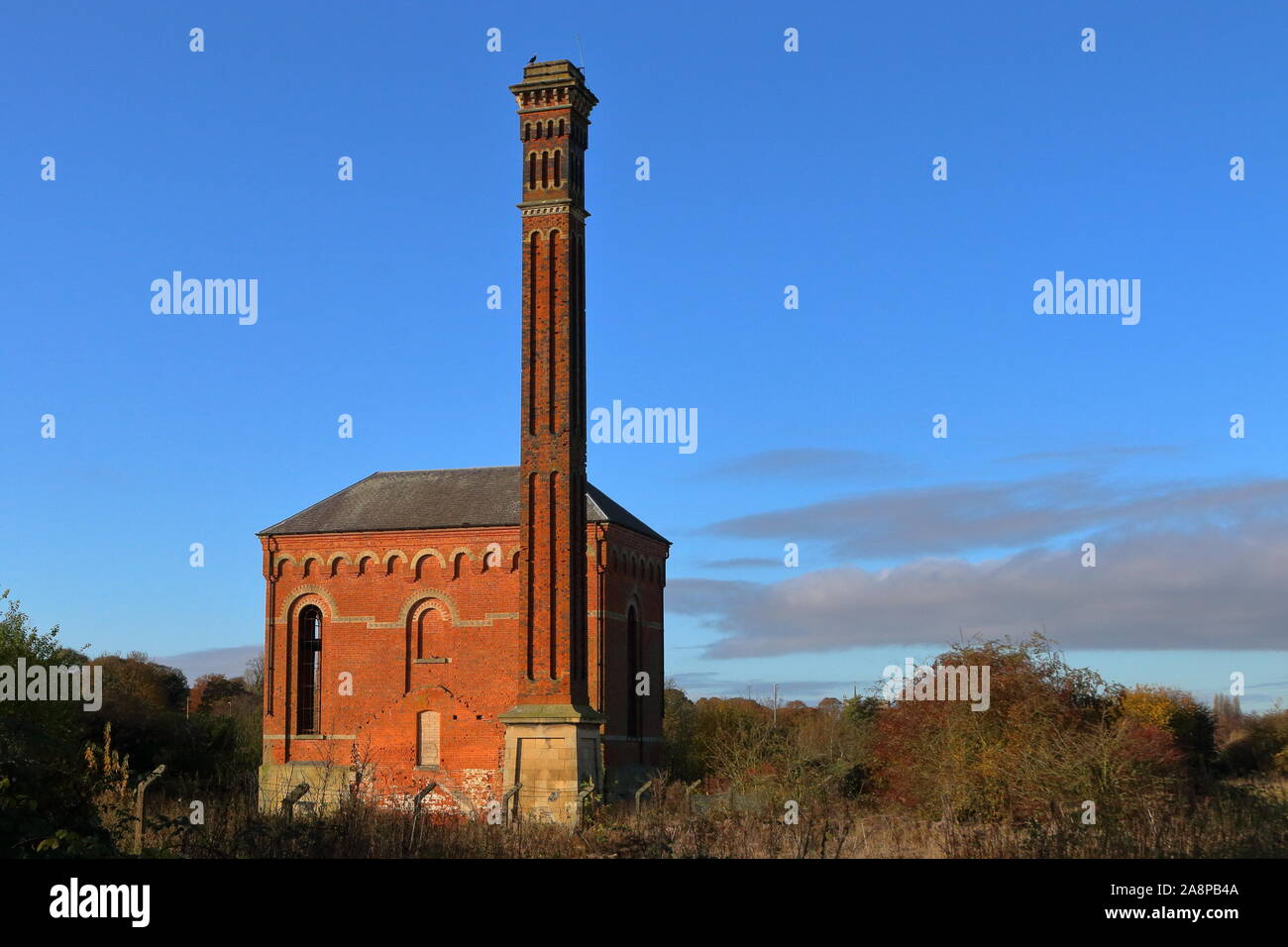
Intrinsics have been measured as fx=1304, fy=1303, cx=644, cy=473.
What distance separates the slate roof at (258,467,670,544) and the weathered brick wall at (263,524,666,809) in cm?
40

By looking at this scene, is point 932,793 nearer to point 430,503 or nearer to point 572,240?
point 572,240

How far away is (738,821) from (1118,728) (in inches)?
254

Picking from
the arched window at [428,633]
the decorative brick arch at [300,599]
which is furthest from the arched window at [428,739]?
the decorative brick arch at [300,599]

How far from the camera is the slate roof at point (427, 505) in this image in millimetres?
38438

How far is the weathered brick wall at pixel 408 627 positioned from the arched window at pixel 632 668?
0.88 ft

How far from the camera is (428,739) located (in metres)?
35.6

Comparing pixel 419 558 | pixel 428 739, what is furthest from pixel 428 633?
pixel 428 739

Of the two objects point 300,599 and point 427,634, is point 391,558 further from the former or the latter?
point 300,599

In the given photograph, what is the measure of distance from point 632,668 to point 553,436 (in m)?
14.4

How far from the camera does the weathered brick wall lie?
1459 inches

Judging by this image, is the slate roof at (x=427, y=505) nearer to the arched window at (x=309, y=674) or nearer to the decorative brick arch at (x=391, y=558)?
the decorative brick arch at (x=391, y=558)

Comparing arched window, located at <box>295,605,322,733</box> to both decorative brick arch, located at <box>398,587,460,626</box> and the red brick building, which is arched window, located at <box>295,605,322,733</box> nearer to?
the red brick building
